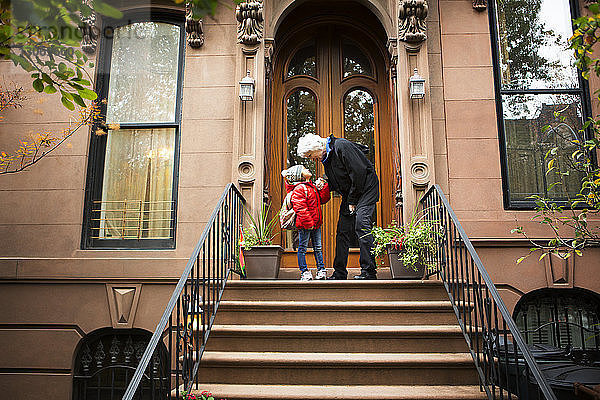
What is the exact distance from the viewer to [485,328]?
15.8ft

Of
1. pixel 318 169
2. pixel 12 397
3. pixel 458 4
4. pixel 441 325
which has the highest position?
pixel 458 4

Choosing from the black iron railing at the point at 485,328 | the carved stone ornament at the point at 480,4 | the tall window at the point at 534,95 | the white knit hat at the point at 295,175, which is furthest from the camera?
the carved stone ornament at the point at 480,4

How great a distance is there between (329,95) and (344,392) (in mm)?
4944

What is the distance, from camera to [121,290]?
684 centimetres

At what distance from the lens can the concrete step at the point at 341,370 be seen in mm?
4602

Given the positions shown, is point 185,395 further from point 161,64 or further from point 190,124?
point 161,64

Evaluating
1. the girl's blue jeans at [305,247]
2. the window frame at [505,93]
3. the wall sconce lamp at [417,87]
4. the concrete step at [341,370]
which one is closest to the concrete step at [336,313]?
the concrete step at [341,370]

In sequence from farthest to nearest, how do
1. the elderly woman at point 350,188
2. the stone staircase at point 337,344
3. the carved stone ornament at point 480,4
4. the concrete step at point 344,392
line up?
the carved stone ornament at point 480,4 < the elderly woman at point 350,188 < the stone staircase at point 337,344 < the concrete step at point 344,392

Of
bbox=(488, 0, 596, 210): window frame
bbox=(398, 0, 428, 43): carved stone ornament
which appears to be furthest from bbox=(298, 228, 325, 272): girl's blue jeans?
bbox=(398, 0, 428, 43): carved stone ornament

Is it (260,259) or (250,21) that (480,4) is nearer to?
(250,21)

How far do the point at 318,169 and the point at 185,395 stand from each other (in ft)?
14.8

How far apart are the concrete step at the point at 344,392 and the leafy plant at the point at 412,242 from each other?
173 centimetres

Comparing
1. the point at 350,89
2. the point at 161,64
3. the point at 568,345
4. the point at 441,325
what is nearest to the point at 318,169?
the point at 350,89

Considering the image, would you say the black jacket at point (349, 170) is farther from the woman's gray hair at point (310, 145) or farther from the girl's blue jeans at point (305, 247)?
the girl's blue jeans at point (305, 247)
